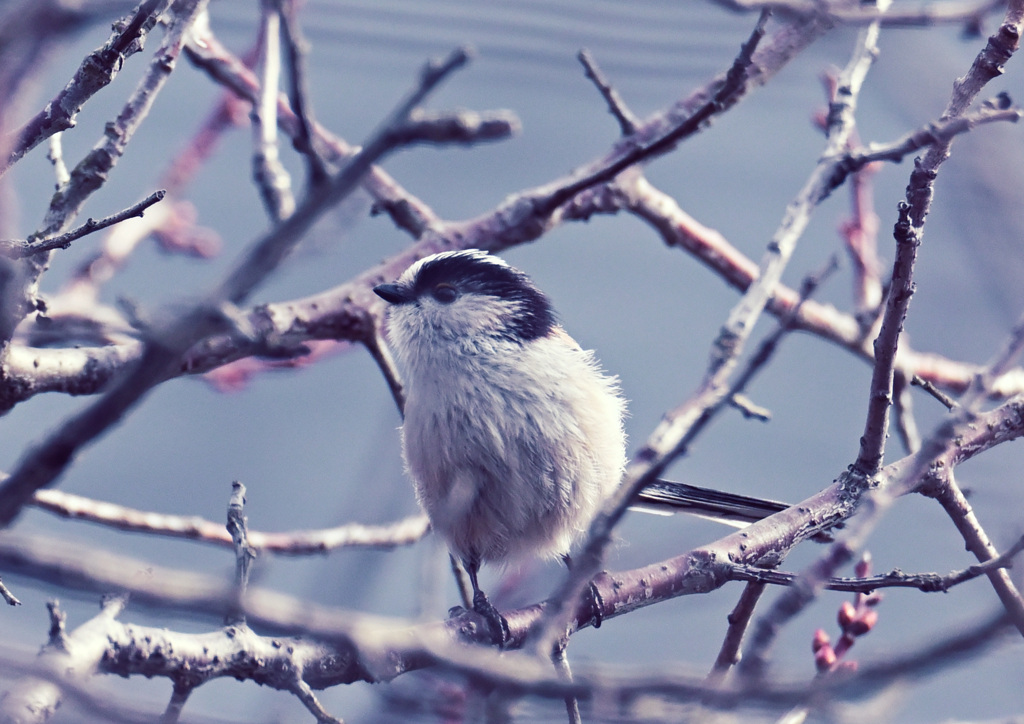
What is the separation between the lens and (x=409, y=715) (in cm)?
121

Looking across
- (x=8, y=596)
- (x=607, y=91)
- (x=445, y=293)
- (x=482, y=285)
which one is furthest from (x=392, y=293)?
(x=8, y=596)

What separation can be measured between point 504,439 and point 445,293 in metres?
0.73

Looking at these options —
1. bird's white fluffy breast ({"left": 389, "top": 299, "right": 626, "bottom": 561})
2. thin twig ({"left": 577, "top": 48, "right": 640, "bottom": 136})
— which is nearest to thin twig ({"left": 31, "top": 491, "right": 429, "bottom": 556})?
bird's white fluffy breast ({"left": 389, "top": 299, "right": 626, "bottom": 561})

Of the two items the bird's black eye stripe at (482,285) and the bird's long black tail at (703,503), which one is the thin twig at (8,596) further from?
the bird's long black tail at (703,503)

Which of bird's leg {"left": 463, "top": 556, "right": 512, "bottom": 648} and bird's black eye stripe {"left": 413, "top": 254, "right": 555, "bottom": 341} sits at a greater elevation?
bird's black eye stripe {"left": 413, "top": 254, "right": 555, "bottom": 341}

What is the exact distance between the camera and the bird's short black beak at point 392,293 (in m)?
3.34

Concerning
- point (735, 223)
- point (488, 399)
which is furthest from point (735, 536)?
point (735, 223)

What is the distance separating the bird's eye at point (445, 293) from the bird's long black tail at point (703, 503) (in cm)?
96

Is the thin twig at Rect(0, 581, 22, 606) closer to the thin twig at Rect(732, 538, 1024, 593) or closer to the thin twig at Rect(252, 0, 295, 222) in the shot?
the thin twig at Rect(252, 0, 295, 222)

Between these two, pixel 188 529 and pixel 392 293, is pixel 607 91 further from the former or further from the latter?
pixel 188 529

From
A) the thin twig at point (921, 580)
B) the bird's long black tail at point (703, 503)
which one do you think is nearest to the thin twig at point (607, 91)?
the bird's long black tail at point (703, 503)

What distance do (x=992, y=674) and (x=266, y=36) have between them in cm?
380

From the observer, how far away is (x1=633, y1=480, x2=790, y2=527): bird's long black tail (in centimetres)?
312

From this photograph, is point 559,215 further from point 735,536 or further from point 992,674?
point 992,674
